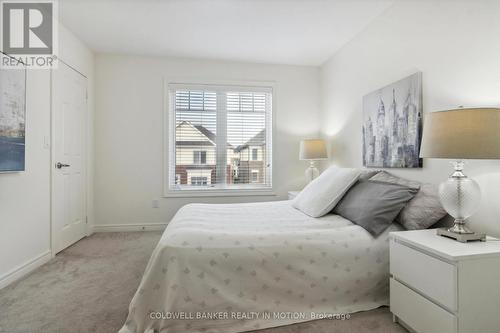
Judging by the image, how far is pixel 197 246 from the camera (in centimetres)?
157

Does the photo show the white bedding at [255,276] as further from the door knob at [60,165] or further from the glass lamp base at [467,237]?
the door knob at [60,165]

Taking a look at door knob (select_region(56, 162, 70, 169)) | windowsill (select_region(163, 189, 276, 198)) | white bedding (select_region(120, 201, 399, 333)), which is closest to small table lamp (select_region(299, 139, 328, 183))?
windowsill (select_region(163, 189, 276, 198))

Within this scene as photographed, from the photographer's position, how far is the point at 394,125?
2.45 meters

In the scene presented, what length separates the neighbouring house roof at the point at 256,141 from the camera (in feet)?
13.3

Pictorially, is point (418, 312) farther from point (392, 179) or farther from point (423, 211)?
point (392, 179)

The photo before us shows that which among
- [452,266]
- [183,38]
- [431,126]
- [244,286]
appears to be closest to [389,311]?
[452,266]

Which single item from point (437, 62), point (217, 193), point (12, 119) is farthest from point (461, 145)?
point (12, 119)

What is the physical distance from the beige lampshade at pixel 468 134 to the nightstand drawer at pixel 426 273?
22.1 inches

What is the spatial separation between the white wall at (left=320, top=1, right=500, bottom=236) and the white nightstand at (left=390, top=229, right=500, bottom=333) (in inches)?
19.7

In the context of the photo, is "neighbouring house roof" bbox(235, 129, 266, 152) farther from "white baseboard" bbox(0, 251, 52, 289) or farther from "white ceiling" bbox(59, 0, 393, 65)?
"white baseboard" bbox(0, 251, 52, 289)

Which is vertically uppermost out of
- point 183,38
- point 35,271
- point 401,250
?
point 183,38

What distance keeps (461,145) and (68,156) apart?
366 cm

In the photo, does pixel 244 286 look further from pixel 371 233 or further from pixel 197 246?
pixel 371 233

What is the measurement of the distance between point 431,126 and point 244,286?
1437 millimetres
